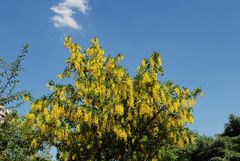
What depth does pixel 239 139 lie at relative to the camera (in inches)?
997

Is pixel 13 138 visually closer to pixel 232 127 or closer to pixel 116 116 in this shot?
pixel 116 116

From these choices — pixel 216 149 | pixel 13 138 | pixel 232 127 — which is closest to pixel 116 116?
pixel 13 138

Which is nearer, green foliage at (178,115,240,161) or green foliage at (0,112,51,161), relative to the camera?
green foliage at (0,112,51,161)

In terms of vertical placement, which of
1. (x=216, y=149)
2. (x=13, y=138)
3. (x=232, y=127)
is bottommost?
(x=13, y=138)

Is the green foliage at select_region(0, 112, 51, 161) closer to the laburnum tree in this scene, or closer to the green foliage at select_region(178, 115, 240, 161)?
the laburnum tree

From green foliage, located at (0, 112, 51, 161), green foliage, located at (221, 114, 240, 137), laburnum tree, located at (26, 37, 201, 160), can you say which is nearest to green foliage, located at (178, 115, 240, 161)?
green foliage, located at (221, 114, 240, 137)

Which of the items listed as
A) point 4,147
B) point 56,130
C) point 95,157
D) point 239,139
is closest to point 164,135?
point 95,157

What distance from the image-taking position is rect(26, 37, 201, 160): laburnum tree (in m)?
15.2

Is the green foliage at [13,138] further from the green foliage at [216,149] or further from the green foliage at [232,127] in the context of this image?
the green foliage at [232,127]

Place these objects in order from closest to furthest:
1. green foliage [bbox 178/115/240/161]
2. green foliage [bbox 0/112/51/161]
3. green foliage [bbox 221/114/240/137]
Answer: green foliage [bbox 0/112/51/161] < green foliage [bbox 178/115/240/161] < green foliage [bbox 221/114/240/137]

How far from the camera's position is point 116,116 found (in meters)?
15.5

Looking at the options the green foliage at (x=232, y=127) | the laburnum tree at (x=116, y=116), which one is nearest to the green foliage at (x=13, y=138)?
the laburnum tree at (x=116, y=116)

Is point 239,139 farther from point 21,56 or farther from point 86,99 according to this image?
point 21,56

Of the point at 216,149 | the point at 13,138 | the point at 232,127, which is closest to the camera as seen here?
the point at 13,138
